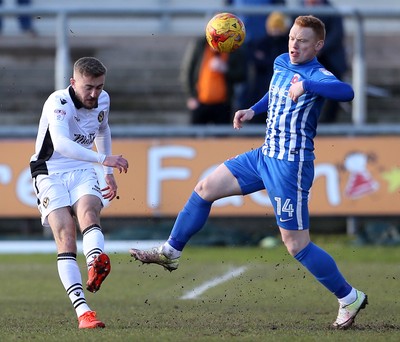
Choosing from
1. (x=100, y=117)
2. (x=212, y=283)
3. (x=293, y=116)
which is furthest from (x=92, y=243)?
(x=212, y=283)

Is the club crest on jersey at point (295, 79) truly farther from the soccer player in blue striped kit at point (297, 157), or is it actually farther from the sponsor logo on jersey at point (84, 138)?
the sponsor logo on jersey at point (84, 138)

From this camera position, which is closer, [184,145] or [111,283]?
[111,283]

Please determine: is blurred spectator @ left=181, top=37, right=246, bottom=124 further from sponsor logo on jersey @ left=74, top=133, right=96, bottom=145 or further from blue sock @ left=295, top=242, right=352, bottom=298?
blue sock @ left=295, top=242, right=352, bottom=298

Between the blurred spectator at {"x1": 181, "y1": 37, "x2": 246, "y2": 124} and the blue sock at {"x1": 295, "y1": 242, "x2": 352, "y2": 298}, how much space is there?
7.48 m

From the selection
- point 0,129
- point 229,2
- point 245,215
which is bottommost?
point 245,215

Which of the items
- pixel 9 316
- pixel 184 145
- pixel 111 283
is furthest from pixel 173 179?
pixel 9 316

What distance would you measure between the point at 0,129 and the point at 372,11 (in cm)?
552

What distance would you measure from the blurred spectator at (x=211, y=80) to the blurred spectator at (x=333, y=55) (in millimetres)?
1321

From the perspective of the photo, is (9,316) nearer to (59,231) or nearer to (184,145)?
(59,231)

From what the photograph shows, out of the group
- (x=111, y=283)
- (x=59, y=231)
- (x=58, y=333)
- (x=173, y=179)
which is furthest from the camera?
(x=173, y=179)

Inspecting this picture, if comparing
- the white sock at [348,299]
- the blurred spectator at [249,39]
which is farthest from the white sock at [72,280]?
the blurred spectator at [249,39]

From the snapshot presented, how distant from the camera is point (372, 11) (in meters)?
16.0

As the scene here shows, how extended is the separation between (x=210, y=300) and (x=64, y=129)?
272 centimetres

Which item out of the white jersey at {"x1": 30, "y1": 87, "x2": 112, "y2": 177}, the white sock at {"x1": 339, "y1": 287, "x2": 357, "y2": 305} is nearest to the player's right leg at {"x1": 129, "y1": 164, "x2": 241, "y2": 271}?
the white jersey at {"x1": 30, "y1": 87, "x2": 112, "y2": 177}
